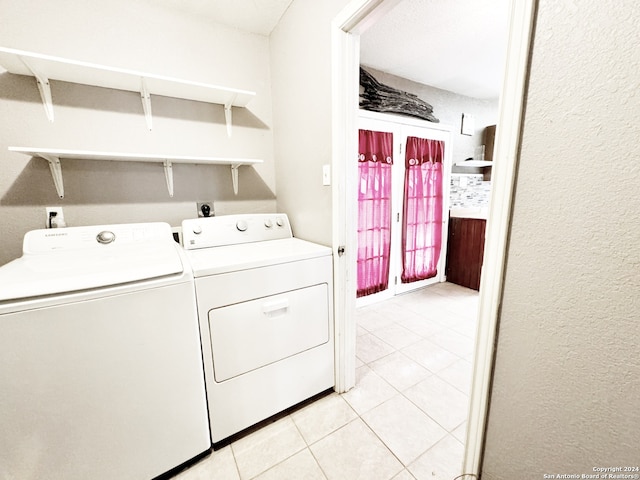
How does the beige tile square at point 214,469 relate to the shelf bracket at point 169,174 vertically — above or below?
below

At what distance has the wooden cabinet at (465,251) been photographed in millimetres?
3035

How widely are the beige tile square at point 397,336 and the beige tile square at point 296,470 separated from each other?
1.09m

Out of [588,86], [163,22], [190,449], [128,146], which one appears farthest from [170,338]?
[163,22]

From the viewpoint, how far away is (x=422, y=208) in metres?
2.99

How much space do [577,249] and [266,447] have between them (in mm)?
1452

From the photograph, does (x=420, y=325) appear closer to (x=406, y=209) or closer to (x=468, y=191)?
(x=406, y=209)

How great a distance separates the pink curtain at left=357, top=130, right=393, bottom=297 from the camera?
2.51 m

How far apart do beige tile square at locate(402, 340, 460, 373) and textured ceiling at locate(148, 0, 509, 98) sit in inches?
70.7

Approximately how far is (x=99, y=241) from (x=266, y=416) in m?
1.26

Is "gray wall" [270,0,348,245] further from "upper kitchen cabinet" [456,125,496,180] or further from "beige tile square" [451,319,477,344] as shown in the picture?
"upper kitchen cabinet" [456,125,496,180]

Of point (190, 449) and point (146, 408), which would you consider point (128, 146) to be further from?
point (190, 449)

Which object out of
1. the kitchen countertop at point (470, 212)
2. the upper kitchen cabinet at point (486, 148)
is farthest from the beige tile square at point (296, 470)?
the upper kitchen cabinet at point (486, 148)

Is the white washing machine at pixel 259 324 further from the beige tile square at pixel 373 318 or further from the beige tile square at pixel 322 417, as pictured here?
the beige tile square at pixel 373 318

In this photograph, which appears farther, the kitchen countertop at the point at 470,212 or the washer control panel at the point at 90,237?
the kitchen countertop at the point at 470,212
